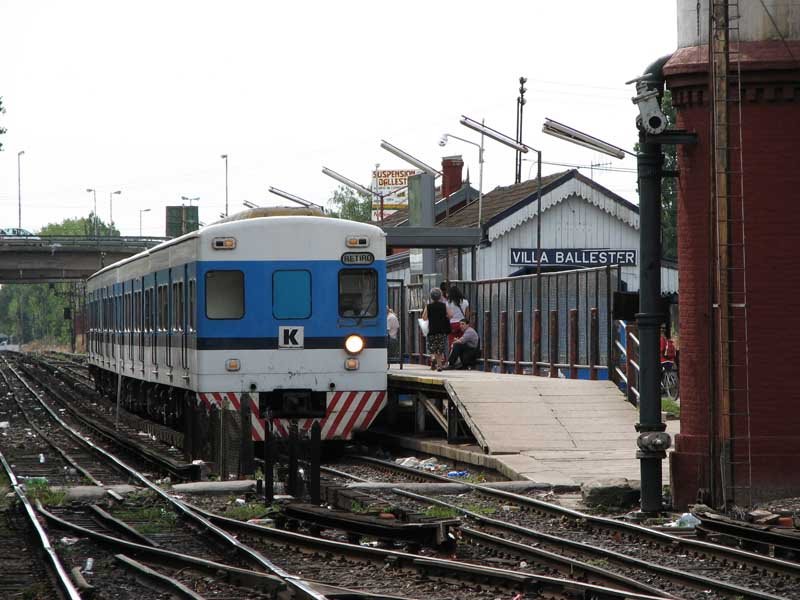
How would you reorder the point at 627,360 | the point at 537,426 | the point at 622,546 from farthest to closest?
the point at 627,360, the point at 537,426, the point at 622,546

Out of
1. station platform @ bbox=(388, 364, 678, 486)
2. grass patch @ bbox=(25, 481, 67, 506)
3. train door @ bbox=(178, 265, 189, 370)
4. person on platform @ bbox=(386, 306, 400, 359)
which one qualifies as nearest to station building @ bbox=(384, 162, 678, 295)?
→ person on platform @ bbox=(386, 306, 400, 359)

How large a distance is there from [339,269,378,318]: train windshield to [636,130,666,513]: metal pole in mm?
6922

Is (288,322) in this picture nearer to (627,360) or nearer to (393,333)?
(627,360)

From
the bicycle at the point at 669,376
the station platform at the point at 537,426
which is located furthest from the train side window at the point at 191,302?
the bicycle at the point at 669,376

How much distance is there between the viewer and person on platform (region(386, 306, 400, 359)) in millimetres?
27250

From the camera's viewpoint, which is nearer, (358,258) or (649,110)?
(649,110)

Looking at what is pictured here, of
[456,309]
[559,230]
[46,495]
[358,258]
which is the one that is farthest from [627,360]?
[559,230]

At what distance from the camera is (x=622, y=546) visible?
39.1ft

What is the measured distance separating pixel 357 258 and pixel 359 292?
0.47 metres

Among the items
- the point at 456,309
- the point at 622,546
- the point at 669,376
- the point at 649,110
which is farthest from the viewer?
the point at 669,376

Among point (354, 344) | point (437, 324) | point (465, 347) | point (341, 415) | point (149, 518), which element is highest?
point (437, 324)

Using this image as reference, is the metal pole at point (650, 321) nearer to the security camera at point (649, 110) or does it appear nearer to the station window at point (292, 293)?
the security camera at point (649, 110)

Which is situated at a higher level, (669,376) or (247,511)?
(669,376)

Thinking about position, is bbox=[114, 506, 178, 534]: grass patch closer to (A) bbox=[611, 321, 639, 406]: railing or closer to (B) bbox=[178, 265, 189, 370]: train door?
(B) bbox=[178, 265, 189, 370]: train door
